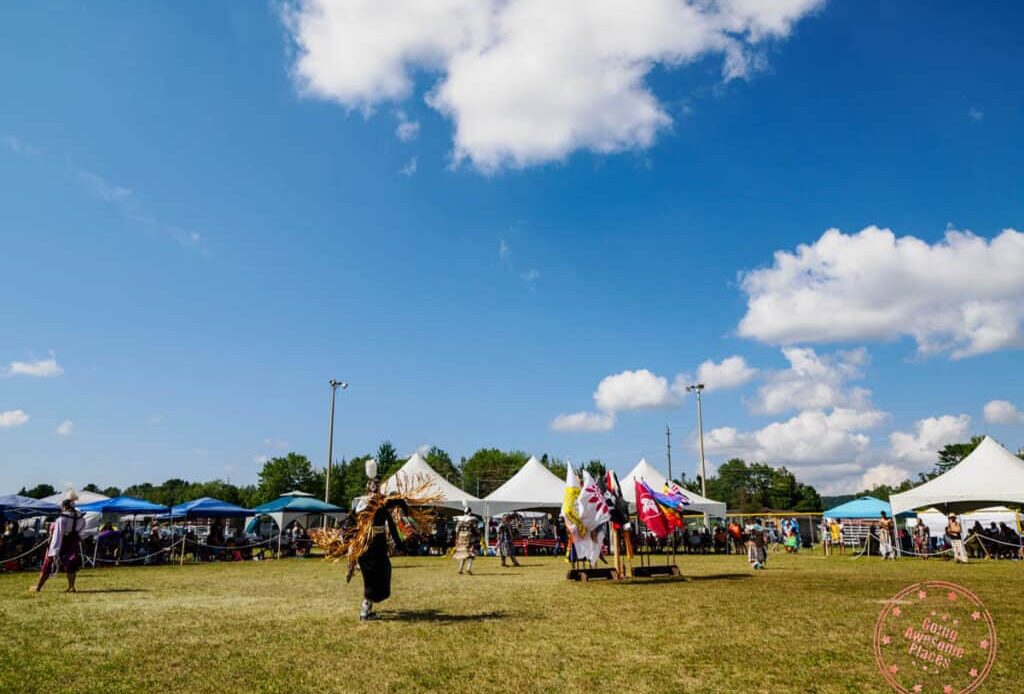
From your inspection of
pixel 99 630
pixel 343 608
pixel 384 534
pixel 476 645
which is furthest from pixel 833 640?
pixel 99 630

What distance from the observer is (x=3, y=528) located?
23734 mm

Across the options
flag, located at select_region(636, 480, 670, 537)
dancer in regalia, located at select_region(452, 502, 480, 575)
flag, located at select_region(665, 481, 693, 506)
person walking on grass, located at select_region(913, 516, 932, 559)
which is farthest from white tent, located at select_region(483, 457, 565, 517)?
person walking on grass, located at select_region(913, 516, 932, 559)

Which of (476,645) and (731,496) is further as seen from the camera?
(731,496)

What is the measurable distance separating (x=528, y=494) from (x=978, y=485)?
18.0 meters

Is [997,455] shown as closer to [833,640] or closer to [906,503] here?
[906,503]

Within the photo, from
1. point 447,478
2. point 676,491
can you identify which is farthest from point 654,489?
point 447,478

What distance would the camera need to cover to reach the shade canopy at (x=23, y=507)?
23625 millimetres

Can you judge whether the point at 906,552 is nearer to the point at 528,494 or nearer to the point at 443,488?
the point at 528,494

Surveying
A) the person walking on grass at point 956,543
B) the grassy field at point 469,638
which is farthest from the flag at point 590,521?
the person walking on grass at point 956,543

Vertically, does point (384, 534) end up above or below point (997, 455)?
below

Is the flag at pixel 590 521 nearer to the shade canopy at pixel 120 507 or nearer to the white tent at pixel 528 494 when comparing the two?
the white tent at pixel 528 494

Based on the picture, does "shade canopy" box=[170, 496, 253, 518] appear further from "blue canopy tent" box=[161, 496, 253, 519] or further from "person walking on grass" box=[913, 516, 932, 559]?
"person walking on grass" box=[913, 516, 932, 559]

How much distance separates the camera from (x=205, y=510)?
2738 centimetres

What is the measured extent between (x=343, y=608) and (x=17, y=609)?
564 centimetres
